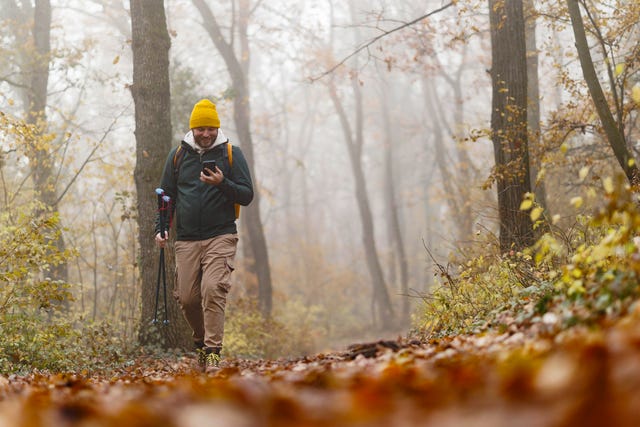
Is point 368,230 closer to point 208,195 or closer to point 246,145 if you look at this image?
point 246,145

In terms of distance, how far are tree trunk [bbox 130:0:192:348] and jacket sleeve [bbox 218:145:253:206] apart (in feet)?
9.75

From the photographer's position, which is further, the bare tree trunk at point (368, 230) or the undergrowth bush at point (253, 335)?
the bare tree trunk at point (368, 230)

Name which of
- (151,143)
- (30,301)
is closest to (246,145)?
(151,143)

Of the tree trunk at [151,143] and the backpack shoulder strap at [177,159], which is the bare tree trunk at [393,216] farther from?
the backpack shoulder strap at [177,159]

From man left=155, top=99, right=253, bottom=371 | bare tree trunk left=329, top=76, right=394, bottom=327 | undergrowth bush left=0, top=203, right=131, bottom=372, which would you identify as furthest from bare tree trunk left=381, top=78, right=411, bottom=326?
man left=155, top=99, right=253, bottom=371

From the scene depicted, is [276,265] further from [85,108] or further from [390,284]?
[85,108]

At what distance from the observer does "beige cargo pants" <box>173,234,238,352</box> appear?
20.9 ft

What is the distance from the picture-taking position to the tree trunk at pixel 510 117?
27.7 feet

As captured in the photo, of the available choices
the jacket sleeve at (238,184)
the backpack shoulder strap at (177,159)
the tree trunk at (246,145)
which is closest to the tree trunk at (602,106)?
the jacket sleeve at (238,184)

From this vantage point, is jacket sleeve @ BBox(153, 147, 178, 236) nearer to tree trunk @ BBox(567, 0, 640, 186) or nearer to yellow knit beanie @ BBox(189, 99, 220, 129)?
yellow knit beanie @ BBox(189, 99, 220, 129)

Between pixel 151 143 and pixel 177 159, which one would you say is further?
pixel 151 143

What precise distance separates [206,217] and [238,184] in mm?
442

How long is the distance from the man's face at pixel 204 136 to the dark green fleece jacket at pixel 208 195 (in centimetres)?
7

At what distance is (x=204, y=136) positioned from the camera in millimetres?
6656
